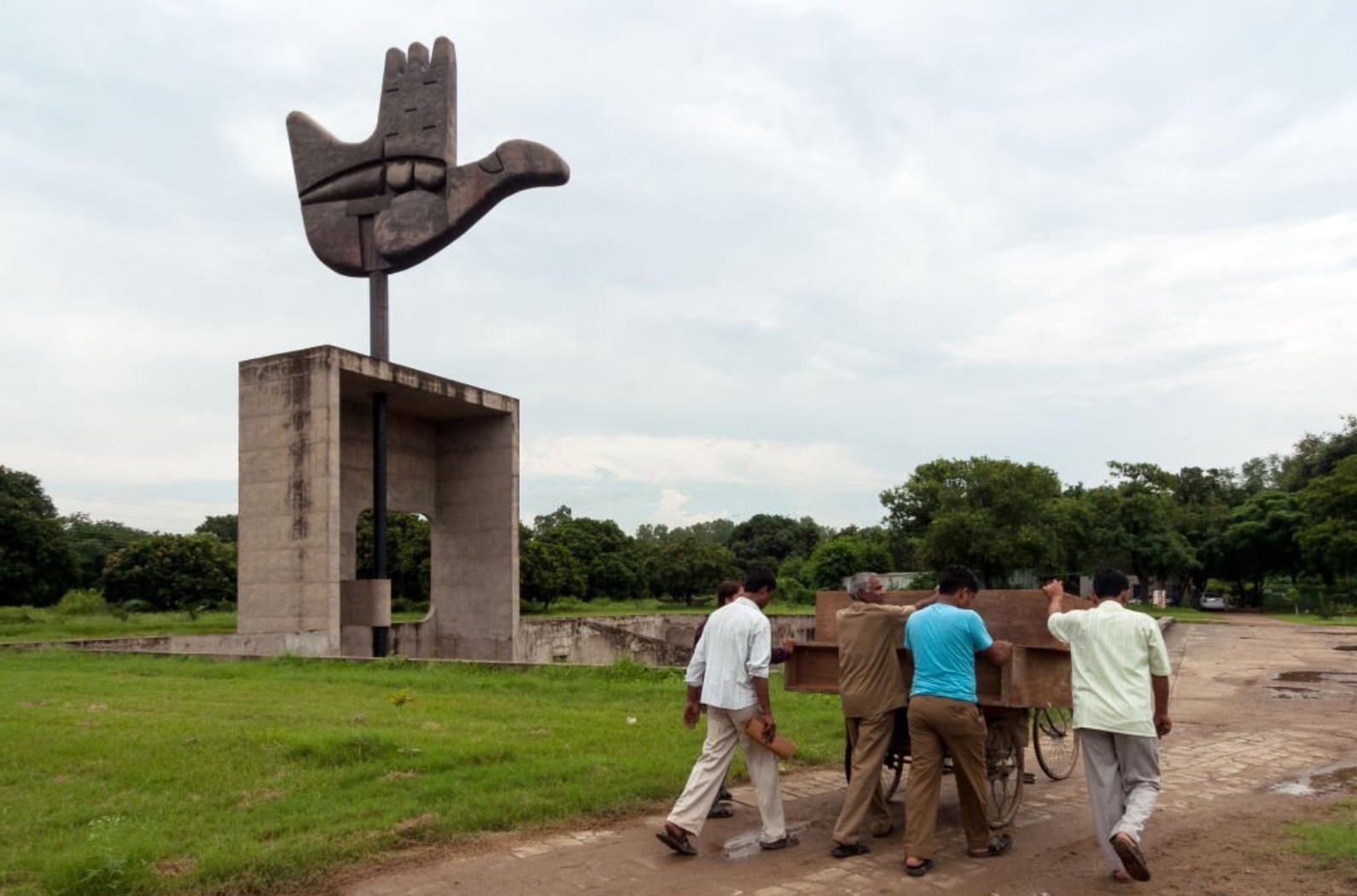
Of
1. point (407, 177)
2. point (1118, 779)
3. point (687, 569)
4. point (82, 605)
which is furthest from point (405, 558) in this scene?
point (1118, 779)

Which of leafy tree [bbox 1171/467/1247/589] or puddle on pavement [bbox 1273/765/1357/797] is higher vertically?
leafy tree [bbox 1171/467/1247/589]

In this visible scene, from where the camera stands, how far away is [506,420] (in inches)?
950

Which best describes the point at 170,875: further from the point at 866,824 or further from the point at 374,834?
the point at 866,824

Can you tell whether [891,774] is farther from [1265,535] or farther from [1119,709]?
[1265,535]

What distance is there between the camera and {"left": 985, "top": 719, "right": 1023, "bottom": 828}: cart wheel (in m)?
6.24

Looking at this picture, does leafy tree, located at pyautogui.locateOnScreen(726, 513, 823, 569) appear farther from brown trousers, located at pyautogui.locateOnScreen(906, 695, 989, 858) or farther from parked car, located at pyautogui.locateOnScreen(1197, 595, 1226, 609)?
brown trousers, located at pyautogui.locateOnScreen(906, 695, 989, 858)

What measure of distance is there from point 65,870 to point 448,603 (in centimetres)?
1970

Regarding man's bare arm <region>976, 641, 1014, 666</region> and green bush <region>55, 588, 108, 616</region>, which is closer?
man's bare arm <region>976, 641, 1014, 666</region>

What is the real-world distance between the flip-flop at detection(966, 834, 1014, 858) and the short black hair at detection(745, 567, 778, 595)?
1.83m

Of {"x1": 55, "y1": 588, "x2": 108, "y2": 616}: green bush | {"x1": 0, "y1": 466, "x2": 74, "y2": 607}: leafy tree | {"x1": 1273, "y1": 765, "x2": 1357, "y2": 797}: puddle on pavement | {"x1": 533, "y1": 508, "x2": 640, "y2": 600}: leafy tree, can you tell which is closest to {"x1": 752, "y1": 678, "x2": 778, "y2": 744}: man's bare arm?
{"x1": 1273, "y1": 765, "x2": 1357, "y2": 797}: puddle on pavement

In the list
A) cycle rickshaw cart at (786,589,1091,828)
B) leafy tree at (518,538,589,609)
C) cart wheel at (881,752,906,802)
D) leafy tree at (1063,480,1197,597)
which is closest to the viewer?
cycle rickshaw cart at (786,589,1091,828)

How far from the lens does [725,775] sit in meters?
5.91

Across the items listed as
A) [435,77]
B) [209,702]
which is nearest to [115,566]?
[435,77]

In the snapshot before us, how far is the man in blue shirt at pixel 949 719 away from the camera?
221 inches
